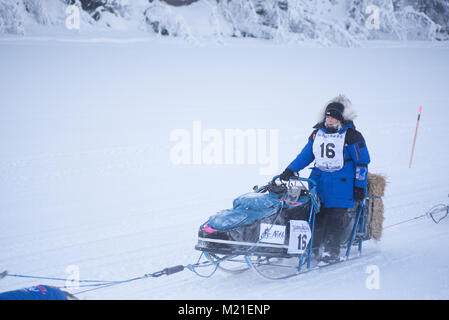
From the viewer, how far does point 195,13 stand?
15.0 m

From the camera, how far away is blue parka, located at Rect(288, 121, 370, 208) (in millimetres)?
4266

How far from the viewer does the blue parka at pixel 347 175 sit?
14.0ft

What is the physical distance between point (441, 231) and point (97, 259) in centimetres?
387

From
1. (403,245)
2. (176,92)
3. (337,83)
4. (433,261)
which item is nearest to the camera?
(433,261)

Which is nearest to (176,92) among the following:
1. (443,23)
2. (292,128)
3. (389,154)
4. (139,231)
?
(292,128)

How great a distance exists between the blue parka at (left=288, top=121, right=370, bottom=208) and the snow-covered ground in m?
0.69

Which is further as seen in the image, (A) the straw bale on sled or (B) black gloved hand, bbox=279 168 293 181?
(A) the straw bale on sled

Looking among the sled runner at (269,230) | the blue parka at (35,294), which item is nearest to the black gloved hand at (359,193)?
the sled runner at (269,230)

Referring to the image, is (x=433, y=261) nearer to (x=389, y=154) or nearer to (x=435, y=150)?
(x=389, y=154)

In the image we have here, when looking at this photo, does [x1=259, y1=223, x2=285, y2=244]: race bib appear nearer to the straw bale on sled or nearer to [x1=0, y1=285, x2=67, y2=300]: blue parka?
the straw bale on sled

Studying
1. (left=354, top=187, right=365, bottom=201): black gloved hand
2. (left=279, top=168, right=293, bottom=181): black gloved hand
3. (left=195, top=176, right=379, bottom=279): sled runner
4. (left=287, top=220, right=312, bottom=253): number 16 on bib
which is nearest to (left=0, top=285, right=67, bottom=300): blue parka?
(left=195, top=176, right=379, bottom=279): sled runner

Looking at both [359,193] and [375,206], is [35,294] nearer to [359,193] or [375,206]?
[359,193]

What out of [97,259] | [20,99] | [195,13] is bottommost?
[97,259]

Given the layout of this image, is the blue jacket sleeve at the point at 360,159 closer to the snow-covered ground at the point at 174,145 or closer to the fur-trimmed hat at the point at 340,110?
the fur-trimmed hat at the point at 340,110
